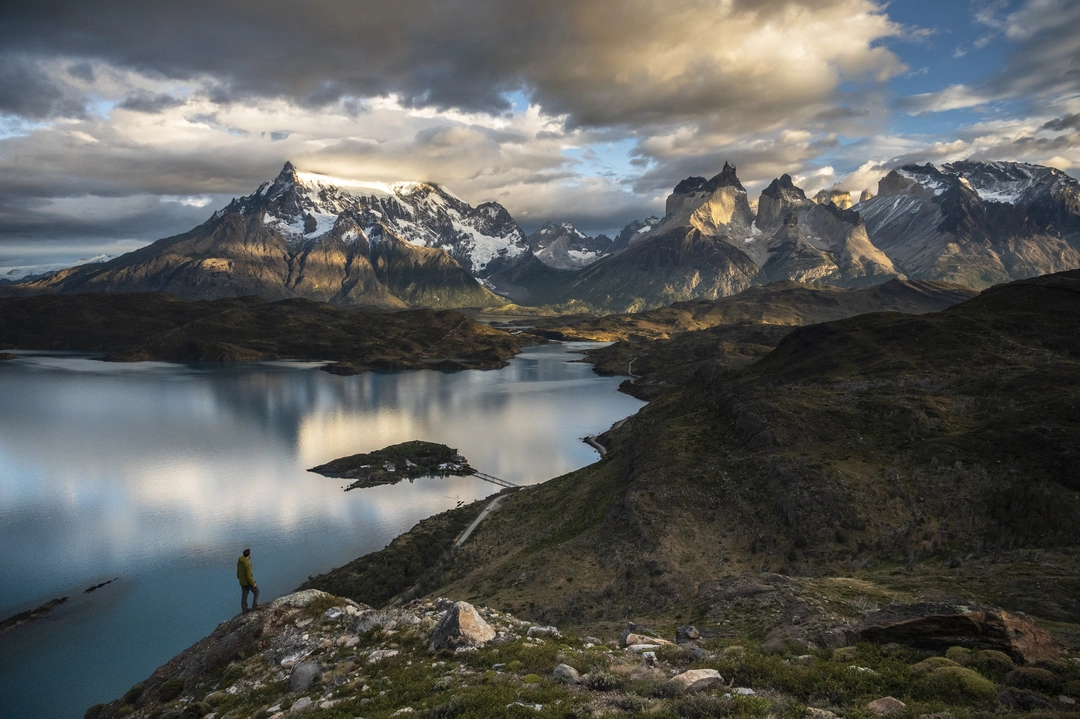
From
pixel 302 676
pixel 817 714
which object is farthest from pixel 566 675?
pixel 302 676

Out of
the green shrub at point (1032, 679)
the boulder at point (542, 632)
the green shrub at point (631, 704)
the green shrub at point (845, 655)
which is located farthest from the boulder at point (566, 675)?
the green shrub at point (1032, 679)

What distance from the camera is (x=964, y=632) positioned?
18.5 metres

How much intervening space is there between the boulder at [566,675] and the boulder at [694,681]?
A: 2951 mm

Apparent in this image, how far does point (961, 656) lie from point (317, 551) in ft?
218

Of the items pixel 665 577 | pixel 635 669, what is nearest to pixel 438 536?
pixel 665 577

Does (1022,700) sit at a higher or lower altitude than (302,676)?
higher

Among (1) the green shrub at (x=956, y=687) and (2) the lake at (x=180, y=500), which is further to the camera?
(2) the lake at (x=180, y=500)

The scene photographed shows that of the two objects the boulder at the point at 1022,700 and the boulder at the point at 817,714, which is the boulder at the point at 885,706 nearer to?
the boulder at the point at 817,714

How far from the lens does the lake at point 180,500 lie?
50.6m

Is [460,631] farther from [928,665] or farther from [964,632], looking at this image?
[964,632]

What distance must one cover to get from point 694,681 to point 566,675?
4014 millimetres

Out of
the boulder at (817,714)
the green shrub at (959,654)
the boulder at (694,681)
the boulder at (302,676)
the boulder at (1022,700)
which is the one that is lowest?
the boulder at (302,676)

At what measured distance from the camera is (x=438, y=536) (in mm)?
69000

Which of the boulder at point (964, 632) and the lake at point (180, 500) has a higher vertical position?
the boulder at point (964, 632)
